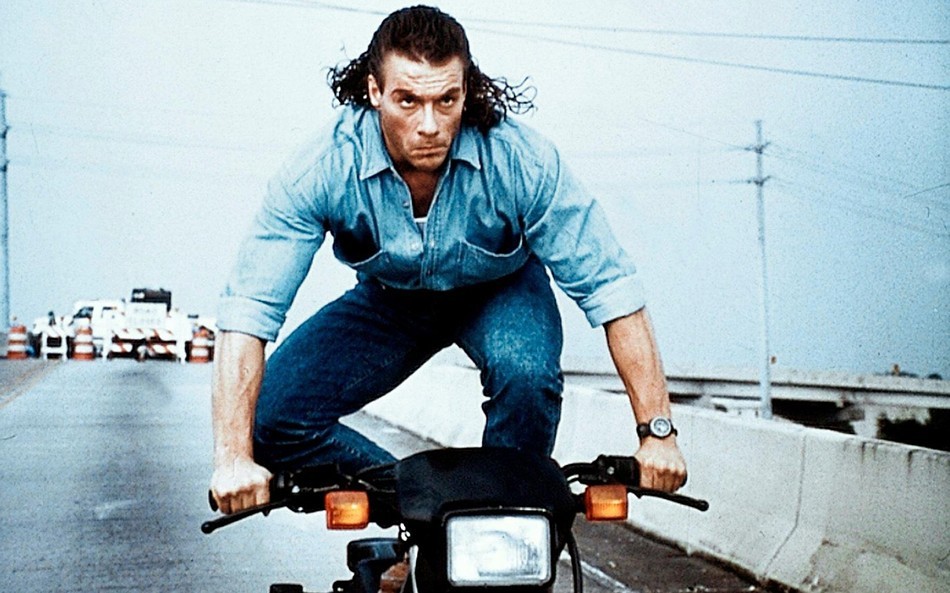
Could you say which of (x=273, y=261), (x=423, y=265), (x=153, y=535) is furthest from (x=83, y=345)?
(x=273, y=261)

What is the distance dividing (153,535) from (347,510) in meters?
6.22

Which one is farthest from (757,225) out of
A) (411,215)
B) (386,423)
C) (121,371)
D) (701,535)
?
(411,215)

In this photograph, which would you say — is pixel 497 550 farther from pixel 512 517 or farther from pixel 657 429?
pixel 657 429

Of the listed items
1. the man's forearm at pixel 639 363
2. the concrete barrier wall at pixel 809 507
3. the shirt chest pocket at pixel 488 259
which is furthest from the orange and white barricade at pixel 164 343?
the man's forearm at pixel 639 363

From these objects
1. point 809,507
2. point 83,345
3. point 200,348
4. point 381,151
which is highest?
point 381,151

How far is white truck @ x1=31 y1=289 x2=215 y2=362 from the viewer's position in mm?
44656

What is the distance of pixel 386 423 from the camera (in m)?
17.9

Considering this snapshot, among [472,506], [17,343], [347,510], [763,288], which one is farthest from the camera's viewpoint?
[763,288]

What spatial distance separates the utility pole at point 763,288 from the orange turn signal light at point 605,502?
57.7 m

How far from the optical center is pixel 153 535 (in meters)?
8.59

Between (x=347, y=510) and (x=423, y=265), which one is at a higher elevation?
(x=423, y=265)

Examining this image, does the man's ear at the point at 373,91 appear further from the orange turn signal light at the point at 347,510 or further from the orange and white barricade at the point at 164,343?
the orange and white barricade at the point at 164,343

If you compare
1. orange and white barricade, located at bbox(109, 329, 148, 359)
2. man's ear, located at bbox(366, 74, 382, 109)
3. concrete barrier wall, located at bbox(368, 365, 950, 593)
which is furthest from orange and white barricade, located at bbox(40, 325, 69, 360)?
man's ear, located at bbox(366, 74, 382, 109)

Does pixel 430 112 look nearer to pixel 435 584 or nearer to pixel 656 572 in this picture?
pixel 435 584
